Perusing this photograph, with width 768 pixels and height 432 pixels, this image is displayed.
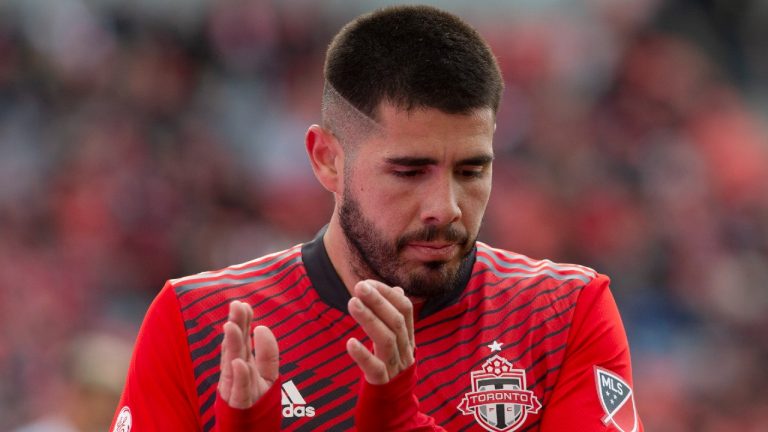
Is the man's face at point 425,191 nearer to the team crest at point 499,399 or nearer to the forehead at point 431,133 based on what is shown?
the forehead at point 431,133

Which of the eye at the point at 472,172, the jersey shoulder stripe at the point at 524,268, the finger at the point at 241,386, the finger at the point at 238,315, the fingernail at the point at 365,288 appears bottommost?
the finger at the point at 241,386

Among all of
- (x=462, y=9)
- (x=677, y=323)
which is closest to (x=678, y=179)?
(x=677, y=323)

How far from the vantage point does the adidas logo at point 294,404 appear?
3000 mm

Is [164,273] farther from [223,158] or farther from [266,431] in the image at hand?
[266,431]

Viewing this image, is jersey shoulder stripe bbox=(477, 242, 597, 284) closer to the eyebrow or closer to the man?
the man

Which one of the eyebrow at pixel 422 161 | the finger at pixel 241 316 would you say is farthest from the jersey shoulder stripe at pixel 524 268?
the finger at pixel 241 316

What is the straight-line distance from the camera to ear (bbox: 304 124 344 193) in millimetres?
3201

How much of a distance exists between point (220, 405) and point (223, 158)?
222 inches

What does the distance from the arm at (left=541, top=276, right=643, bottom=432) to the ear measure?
717 millimetres

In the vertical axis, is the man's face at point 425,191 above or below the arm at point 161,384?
above

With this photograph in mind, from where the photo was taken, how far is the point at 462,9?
8.73 m

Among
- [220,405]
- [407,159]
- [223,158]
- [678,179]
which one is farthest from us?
[223,158]

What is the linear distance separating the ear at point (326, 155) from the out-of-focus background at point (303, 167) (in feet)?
10.7

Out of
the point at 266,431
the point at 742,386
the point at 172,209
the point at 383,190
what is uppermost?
the point at 383,190
